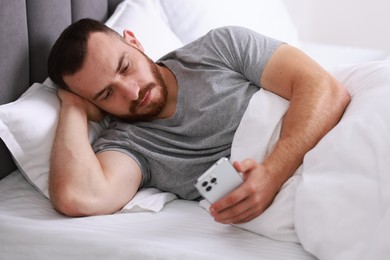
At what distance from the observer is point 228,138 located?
1.21 meters

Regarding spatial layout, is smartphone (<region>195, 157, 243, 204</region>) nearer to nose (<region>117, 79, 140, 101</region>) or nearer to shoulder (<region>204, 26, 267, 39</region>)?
nose (<region>117, 79, 140, 101</region>)

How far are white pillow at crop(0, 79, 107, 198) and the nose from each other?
6.6 inches

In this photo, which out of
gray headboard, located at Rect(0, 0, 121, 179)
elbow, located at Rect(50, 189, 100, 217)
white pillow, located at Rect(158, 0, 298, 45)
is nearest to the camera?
elbow, located at Rect(50, 189, 100, 217)

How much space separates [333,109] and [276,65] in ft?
0.58

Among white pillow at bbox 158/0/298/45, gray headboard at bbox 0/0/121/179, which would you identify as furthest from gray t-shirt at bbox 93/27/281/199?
white pillow at bbox 158/0/298/45

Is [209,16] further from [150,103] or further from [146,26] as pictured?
[150,103]

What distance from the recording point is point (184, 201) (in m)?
1.21

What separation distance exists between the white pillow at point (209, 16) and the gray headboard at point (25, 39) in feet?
1.39

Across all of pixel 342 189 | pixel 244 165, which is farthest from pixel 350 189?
pixel 244 165

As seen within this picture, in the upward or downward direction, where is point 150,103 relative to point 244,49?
downward

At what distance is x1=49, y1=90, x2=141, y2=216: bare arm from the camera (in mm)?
1057

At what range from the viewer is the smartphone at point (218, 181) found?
914mm

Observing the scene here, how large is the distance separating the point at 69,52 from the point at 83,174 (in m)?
0.31

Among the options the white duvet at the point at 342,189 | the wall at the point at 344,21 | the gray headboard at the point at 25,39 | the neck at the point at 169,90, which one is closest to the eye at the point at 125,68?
the neck at the point at 169,90
